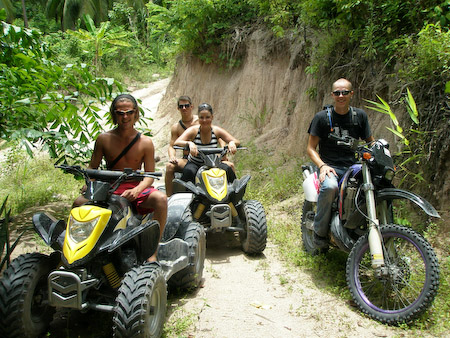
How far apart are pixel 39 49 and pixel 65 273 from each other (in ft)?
11.4

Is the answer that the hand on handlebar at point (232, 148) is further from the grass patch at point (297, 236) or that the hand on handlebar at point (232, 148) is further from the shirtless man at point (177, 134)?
the grass patch at point (297, 236)

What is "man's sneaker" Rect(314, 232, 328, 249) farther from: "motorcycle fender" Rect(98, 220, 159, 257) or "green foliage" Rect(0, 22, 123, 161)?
"green foliage" Rect(0, 22, 123, 161)

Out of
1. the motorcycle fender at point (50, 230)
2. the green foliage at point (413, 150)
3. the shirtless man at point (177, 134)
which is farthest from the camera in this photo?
the shirtless man at point (177, 134)

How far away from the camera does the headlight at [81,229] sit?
123 inches

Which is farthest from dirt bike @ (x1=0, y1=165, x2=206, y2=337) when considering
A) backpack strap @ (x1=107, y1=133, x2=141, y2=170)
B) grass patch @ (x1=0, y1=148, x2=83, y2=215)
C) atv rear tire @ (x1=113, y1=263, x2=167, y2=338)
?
grass patch @ (x1=0, y1=148, x2=83, y2=215)

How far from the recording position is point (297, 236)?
242 inches

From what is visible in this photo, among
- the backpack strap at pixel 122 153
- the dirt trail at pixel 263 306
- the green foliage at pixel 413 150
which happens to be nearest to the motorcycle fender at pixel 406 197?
the dirt trail at pixel 263 306

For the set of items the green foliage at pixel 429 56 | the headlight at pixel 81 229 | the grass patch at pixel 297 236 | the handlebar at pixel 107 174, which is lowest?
the grass patch at pixel 297 236

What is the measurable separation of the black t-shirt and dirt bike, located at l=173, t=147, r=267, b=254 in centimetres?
129

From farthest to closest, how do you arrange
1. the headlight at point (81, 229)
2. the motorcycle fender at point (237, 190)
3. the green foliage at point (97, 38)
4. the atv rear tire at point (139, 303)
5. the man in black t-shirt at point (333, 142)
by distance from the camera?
the green foliage at point (97, 38) < the motorcycle fender at point (237, 190) < the man in black t-shirt at point (333, 142) < the headlight at point (81, 229) < the atv rear tire at point (139, 303)

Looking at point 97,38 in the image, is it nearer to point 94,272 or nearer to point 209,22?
point 209,22

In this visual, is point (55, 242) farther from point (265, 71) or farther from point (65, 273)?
point (265, 71)

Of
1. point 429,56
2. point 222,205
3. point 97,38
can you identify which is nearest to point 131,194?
point 222,205

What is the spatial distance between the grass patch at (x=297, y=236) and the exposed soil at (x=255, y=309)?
0.41ft
